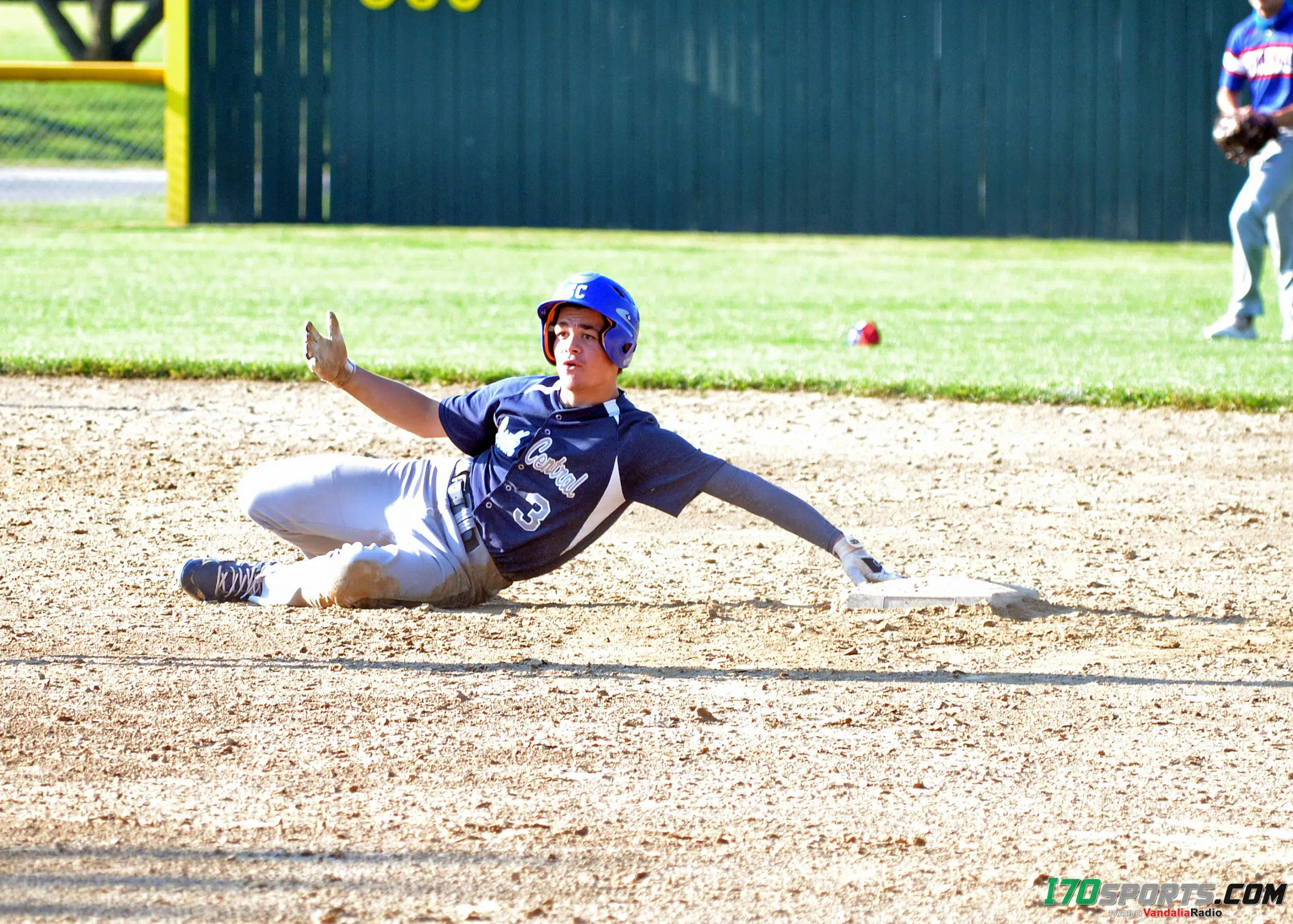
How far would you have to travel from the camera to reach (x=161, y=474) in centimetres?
585

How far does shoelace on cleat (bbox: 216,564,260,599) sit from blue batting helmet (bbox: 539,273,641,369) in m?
0.94

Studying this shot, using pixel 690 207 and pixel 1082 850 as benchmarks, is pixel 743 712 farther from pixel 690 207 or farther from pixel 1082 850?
pixel 690 207

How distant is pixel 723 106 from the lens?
18.2m

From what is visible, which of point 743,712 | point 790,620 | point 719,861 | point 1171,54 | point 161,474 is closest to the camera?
point 719,861

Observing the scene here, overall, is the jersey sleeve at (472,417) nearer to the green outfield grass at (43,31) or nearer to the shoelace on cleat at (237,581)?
the shoelace on cleat at (237,581)

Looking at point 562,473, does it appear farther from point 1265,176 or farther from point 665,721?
point 1265,176

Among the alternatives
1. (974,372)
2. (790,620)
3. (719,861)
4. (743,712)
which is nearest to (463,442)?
(790,620)

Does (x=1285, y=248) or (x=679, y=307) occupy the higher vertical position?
(x=1285, y=248)

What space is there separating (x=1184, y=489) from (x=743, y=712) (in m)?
3.01

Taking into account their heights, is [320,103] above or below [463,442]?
above

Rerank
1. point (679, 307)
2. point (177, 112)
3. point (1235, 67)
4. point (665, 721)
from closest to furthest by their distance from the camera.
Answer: point (665, 721), point (1235, 67), point (679, 307), point (177, 112)

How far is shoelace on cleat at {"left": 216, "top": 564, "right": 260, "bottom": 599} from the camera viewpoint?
13.8ft

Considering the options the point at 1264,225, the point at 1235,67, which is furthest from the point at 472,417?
the point at 1235,67

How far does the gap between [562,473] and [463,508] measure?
12.9 inches
